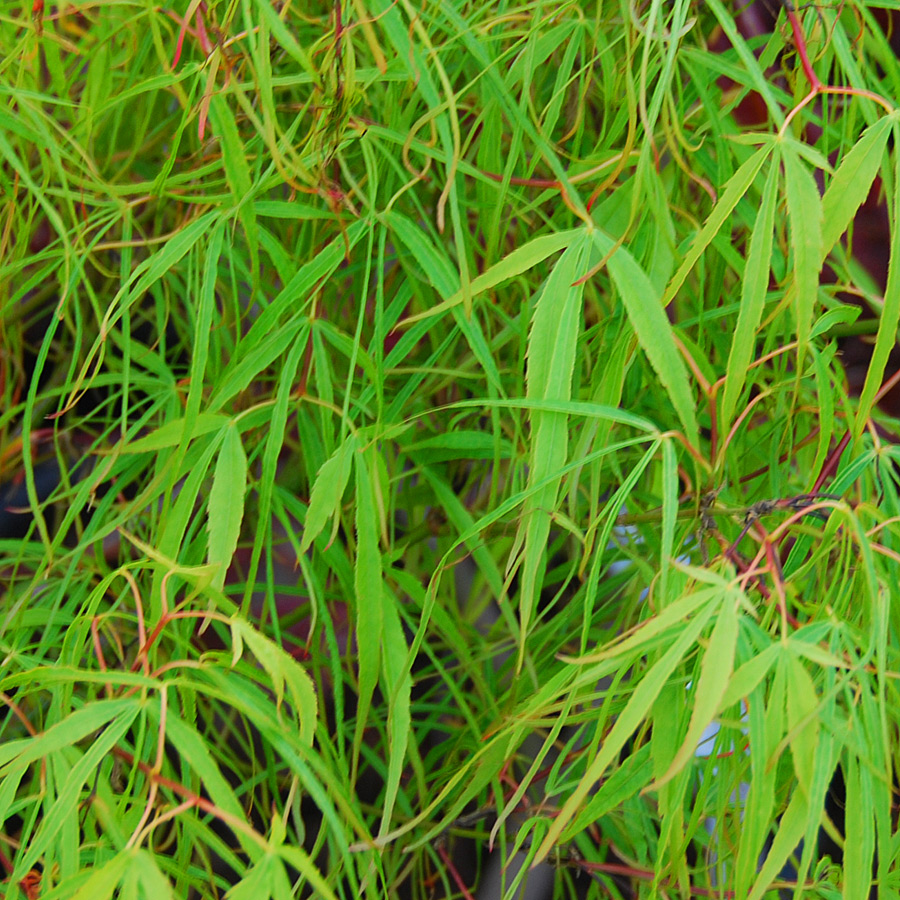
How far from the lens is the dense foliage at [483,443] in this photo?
0.31m

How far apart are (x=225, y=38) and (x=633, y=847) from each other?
441 mm

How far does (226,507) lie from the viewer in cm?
37

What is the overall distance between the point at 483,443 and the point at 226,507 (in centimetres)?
14

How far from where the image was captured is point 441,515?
0.55 metres

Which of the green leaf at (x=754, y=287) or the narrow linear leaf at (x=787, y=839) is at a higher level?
the green leaf at (x=754, y=287)

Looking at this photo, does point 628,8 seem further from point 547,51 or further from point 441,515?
point 441,515

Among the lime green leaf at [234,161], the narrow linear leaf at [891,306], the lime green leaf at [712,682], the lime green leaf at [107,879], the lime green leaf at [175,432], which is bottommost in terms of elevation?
the lime green leaf at [107,879]

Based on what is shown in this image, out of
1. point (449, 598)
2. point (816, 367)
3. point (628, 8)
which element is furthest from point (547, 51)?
point (449, 598)

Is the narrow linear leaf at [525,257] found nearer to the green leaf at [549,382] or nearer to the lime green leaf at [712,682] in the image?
the green leaf at [549,382]

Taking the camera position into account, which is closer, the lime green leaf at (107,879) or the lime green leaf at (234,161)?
the lime green leaf at (107,879)

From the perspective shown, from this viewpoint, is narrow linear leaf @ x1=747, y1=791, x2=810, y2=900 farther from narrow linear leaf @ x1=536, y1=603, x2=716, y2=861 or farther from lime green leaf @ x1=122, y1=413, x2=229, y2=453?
lime green leaf @ x1=122, y1=413, x2=229, y2=453

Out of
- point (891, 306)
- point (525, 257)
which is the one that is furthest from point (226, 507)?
point (891, 306)

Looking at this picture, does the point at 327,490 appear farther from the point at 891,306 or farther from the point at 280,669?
the point at 891,306

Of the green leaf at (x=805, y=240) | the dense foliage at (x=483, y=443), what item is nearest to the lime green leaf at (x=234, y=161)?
the dense foliage at (x=483, y=443)
